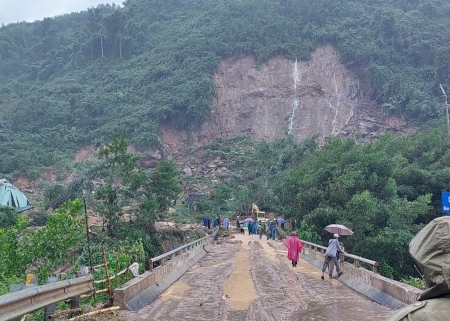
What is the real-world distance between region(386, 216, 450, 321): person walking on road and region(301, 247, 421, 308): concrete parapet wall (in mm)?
6520

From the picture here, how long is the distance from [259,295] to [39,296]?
6.08 m

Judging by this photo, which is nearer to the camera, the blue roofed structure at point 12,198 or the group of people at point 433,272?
the group of people at point 433,272

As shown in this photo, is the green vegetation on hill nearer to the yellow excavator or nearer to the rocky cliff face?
the rocky cliff face

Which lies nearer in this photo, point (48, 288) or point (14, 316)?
point (14, 316)

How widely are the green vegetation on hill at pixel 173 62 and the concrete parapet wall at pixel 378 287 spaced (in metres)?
47.4

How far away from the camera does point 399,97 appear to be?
2525 inches

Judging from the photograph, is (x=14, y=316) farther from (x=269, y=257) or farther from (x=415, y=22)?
(x=415, y=22)

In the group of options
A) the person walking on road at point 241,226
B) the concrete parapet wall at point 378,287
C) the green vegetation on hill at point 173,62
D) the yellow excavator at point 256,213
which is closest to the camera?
the concrete parapet wall at point 378,287

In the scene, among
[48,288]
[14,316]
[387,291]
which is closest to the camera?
[14,316]

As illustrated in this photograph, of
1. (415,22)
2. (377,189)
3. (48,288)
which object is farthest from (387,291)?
(415,22)

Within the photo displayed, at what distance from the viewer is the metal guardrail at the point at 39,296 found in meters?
4.37

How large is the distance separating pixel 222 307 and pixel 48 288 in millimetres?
4301

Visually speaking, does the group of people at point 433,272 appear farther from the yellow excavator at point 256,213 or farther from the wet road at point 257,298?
the yellow excavator at point 256,213

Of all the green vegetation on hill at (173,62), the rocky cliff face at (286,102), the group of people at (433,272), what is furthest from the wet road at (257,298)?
the rocky cliff face at (286,102)
